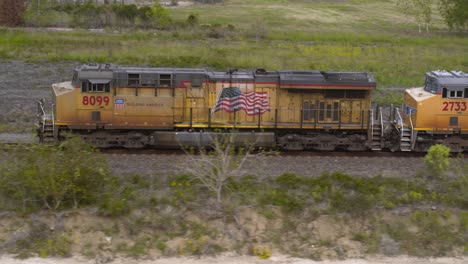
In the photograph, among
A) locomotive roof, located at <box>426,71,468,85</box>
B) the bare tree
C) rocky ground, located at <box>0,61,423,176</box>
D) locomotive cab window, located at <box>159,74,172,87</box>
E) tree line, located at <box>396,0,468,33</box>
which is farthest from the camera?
tree line, located at <box>396,0,468,33</box>

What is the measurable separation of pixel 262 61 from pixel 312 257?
27.3 meters

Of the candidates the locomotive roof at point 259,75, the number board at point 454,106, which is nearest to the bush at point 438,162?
the number board at point 454,106

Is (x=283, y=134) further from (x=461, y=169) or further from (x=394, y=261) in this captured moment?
(x=394, y=261)

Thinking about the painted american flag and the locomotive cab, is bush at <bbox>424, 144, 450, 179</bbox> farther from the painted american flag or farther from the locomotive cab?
the painted american flag

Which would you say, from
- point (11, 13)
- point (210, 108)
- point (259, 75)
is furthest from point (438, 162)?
point (11, 13)

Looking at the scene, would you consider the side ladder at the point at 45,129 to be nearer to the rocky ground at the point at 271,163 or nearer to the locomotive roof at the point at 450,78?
the rocky ground at the point at 271,163

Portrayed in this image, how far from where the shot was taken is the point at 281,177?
18516 mm

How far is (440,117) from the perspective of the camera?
23172mm

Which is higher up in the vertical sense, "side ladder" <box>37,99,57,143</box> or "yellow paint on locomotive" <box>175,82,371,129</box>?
"yellow paint on locomotive" <box>175,82,371,129</box>

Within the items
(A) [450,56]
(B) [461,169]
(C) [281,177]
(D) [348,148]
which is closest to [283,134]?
(D) [348,148]

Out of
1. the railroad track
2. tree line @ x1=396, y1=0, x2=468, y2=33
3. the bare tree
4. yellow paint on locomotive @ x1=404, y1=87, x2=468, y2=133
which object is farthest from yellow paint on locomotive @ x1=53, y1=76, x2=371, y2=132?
tree line @ x1=396, y1=0, x2=468, y2=33

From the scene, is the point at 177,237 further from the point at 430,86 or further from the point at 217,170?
the point at 430,86

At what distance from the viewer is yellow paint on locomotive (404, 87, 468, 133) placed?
A: 23094 mm

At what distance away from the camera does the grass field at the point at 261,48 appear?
1630 inches
